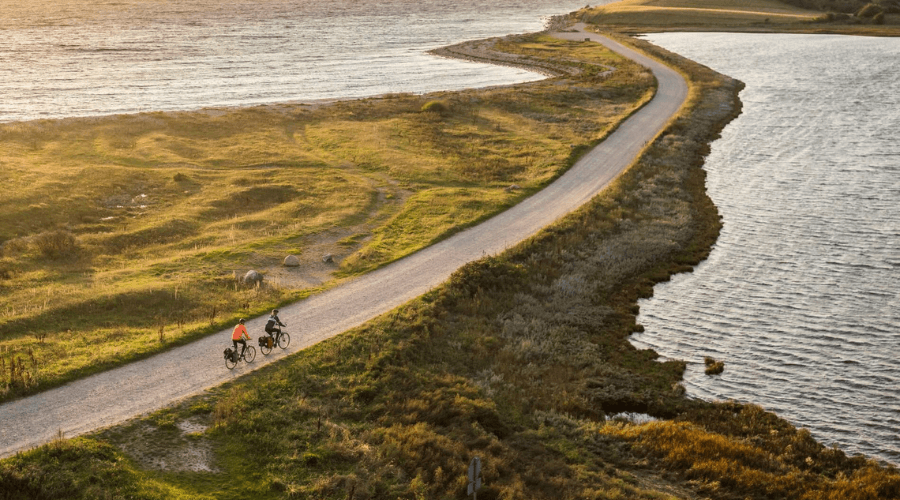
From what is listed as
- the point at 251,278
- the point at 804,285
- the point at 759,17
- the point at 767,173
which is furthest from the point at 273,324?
the point at 759,17

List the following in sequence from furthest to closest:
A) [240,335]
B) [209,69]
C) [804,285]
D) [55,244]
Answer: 1. [209,69]
2. [55,244]
3. [804,285]
4. [240,335]

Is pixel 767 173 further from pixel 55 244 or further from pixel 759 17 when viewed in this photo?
pixel 759 17

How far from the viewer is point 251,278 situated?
123 ft

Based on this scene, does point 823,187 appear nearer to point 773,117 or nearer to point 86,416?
point 773,117

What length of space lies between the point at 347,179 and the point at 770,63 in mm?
92940

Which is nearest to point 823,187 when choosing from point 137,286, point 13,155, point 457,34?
point 137,286

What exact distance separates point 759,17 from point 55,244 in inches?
6995

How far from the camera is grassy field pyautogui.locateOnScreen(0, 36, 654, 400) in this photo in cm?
3300

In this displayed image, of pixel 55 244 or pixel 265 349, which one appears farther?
pixel 55 244

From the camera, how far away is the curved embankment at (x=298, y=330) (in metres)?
24.3

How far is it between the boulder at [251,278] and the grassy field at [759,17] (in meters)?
151

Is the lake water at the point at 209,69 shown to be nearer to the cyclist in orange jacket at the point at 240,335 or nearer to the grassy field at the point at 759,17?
the grassy field at the point at 759,17

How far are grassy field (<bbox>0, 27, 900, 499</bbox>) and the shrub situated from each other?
66.3 ft

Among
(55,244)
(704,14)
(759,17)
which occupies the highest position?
(704,14)
